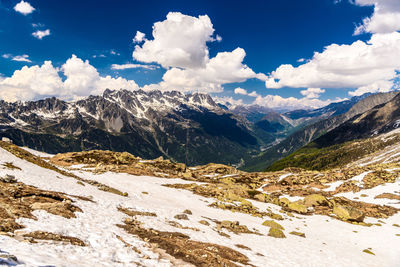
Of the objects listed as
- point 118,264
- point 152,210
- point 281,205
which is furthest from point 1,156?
point 281,205

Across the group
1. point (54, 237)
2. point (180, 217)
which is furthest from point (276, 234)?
point (54, 237)

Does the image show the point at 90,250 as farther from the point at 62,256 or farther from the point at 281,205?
the point at 281,205

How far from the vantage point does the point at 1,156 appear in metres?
34.2

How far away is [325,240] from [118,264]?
1273 inches

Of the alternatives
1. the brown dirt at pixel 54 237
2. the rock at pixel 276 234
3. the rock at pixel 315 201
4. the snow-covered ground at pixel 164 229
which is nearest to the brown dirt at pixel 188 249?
the snow-covered ground at pixel 164 229

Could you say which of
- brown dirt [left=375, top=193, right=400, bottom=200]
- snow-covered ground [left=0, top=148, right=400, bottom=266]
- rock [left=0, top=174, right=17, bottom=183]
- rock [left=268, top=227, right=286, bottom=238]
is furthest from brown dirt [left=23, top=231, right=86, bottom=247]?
brown dirt [left=375, top=193, right=400, bottom=200]

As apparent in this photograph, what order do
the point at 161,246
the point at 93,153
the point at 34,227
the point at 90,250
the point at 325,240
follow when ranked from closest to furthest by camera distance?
the point at 90,250 < the point at 34,227 < the point at 161,246 < the point at 325,240 < the point at 93,153

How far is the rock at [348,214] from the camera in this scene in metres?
45.8

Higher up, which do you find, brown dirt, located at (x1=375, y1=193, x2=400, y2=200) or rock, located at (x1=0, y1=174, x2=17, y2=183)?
rock, located at (x1=0, y1=174, x2=17, y2=183)

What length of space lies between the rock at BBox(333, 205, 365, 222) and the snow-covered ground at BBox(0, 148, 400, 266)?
137 inches

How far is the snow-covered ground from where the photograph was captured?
12.2 m

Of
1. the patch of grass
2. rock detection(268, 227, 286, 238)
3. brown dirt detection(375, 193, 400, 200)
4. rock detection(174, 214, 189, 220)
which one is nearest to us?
rock detection(174, 214, 189, 220)

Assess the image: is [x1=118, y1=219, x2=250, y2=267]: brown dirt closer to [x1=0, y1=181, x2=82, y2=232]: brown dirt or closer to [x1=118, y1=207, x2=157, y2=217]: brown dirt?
[x1=118, y1=207, x2=157, y2=217]: brown dirt

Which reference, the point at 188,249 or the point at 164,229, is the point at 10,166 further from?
the point at 188,249
